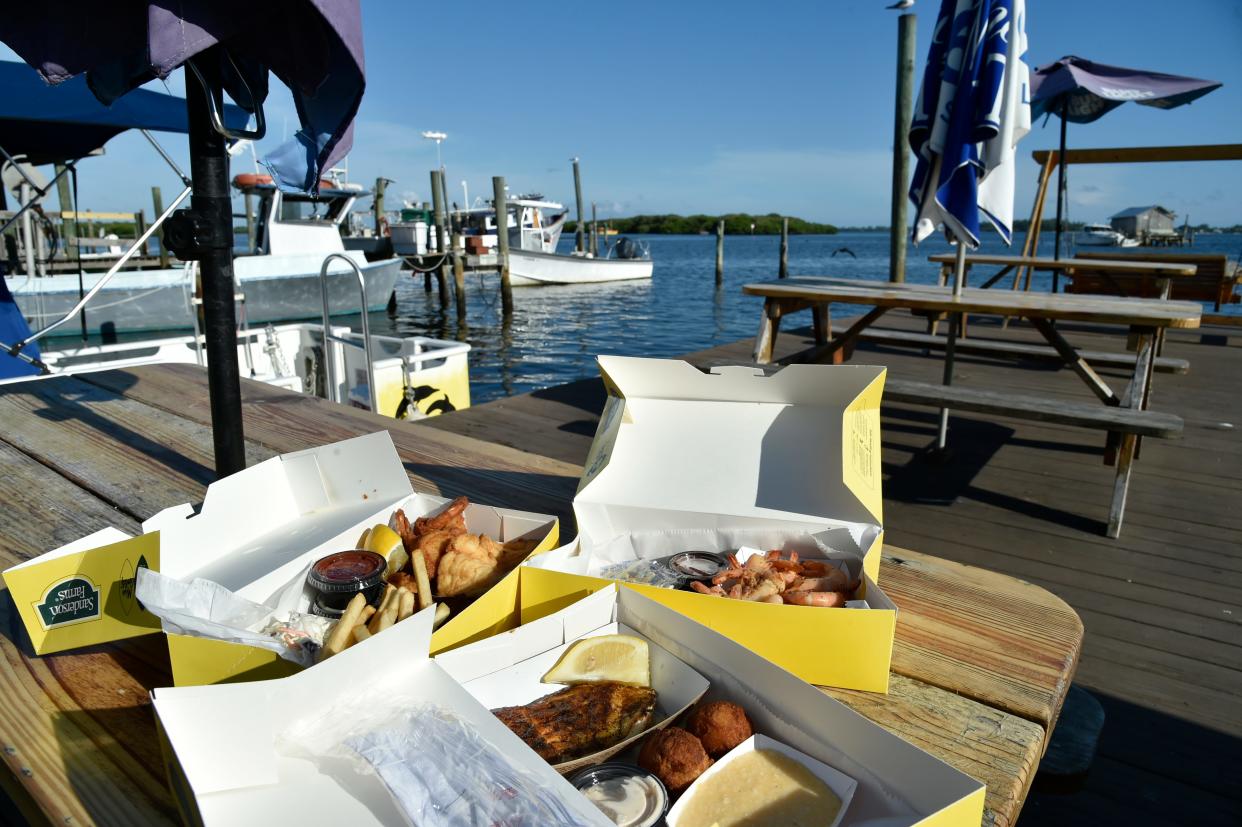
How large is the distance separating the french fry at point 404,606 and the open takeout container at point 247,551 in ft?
0.27

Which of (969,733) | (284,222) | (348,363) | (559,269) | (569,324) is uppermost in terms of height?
(284,222)

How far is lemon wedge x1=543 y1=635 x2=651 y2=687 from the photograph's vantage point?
0.83m

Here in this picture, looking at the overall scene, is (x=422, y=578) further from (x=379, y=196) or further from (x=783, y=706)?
(x=379, y=196)

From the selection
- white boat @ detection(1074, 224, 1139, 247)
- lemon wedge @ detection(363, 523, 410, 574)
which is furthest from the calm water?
white boat @ detection(1074, 224, 1139, 247)

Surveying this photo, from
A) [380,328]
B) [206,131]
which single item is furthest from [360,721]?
[380,328]

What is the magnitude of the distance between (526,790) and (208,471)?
1.46 meters

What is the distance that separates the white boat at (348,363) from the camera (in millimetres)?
5480

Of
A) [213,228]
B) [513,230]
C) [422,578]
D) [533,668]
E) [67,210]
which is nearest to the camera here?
[533,668]

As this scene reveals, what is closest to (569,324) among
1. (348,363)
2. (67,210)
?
(67,210)

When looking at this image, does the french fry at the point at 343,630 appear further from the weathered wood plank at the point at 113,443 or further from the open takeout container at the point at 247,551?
the weathered wood plank at the point at 113,443

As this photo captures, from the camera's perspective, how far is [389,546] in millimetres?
1105

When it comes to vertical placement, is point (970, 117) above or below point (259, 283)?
above

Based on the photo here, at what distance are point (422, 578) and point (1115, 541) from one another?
334cm

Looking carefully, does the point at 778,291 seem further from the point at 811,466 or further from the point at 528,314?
the point at 528,314
